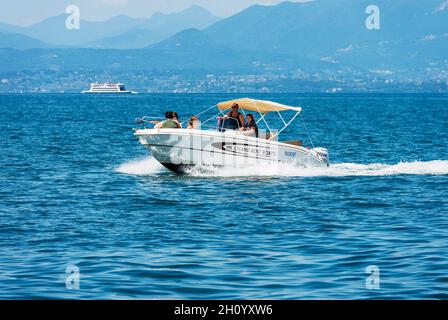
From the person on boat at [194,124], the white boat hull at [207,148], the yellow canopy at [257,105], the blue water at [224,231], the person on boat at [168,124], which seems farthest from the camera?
the yellow canopy at [257,105]

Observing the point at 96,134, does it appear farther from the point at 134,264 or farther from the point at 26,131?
the point at 134,264

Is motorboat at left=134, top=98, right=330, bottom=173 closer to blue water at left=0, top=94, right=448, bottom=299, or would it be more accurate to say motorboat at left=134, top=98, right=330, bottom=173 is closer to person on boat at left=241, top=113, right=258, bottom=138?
person on boat at left=241, top=113, right=258, bottom=138

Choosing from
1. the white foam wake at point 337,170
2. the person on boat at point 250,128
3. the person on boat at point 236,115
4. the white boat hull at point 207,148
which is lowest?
the white foam wake at point 337,170

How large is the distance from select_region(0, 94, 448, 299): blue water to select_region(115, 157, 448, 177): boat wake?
0.25 feet

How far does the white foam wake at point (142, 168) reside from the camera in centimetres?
3338

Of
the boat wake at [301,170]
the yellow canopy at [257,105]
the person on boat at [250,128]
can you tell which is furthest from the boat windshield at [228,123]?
the yellow canopy at [257,105]

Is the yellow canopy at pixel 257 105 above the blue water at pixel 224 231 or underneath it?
above

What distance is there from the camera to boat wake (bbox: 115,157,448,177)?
1241 inches

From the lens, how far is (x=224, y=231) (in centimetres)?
1984

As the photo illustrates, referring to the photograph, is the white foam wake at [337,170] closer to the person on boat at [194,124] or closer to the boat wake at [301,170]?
the boat wake at [301,170]

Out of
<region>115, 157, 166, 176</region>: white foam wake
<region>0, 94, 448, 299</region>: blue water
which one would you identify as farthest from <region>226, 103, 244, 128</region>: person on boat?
<region>115, 157, 166, 176</region>: white foam wake

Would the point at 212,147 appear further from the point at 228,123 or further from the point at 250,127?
the point at 250,127

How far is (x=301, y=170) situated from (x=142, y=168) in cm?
652

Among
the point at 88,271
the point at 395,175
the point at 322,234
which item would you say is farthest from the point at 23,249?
the point at 395,175
